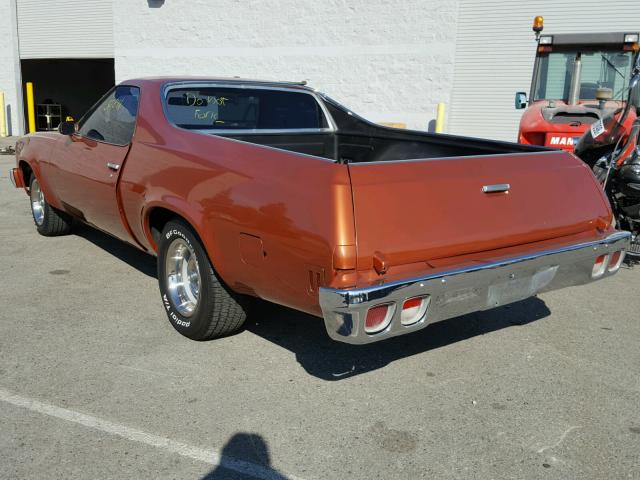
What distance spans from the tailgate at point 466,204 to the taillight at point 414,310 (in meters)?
0.19

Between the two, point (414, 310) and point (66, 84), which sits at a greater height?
point (66, 84)

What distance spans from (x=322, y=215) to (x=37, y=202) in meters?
4.96

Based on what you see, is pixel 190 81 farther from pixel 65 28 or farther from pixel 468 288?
pixel 65 28

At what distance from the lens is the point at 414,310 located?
3078 mm

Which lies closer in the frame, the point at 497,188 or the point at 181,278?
the point at 497,188

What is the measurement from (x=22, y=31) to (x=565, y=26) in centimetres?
1671

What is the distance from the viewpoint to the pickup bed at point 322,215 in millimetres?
2955

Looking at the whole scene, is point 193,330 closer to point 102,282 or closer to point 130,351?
point 130,351

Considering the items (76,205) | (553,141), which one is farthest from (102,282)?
(553,141)

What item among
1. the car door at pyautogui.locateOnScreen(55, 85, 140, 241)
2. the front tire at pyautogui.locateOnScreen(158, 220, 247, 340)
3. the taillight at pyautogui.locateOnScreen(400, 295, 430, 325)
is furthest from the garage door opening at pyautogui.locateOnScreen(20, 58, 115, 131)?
the taillight at pyautogui.locateOnScreen(400, 295, 430, 325)

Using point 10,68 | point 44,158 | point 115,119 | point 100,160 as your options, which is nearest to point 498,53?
point 44,158

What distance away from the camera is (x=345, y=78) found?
15719 mm

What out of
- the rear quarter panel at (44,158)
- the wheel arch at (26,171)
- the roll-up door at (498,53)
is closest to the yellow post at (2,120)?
the roll-up door at (498,53)

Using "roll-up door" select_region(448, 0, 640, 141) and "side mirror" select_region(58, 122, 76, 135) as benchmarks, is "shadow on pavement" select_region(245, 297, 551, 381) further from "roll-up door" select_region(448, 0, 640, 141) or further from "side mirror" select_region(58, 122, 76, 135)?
"roll-up door" select_region(448, 0, 640, 141)
